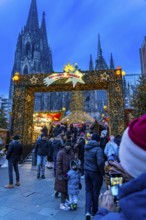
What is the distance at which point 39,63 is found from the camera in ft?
239

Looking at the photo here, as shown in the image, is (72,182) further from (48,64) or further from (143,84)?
(48,64)

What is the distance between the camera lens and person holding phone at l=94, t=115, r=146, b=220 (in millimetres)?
840

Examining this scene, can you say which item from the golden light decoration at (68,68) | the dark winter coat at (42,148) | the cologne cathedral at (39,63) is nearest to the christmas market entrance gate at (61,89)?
the golden light decoration at (68,68)

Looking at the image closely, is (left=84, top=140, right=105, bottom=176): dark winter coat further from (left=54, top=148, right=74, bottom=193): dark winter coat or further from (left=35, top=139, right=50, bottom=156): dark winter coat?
(left=35, top=139, right=50, bottom=156): dark winter coat

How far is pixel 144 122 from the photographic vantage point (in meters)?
1.01

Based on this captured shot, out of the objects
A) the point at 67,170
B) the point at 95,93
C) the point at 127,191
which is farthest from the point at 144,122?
the point at 95,93

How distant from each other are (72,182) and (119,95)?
377 inches

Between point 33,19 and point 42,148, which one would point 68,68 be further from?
point 33,19

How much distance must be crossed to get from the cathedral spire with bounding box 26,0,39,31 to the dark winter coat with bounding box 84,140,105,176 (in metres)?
86.3

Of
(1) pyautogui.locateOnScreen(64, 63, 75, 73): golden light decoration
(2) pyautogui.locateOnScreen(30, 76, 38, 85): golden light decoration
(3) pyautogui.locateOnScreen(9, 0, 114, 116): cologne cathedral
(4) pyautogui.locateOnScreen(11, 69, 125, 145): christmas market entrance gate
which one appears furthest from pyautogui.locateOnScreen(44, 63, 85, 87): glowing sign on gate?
(3) pyautogui.locateOnScreen(9, 0, 114, 116): cologne cathedral

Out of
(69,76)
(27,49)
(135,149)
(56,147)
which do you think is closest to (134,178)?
(135,149)

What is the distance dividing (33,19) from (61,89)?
83.4 metres

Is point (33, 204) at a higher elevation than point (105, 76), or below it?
→ below

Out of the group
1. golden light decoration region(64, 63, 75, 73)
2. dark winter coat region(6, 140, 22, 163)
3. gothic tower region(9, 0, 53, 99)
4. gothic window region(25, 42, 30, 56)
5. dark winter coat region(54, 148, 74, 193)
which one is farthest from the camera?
gothic window region(25, 42, 30, 56)
